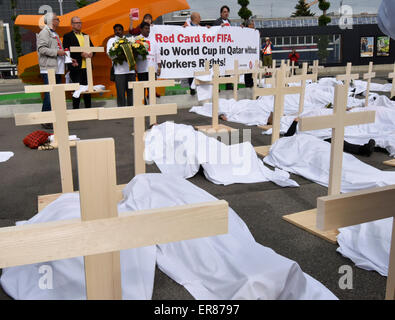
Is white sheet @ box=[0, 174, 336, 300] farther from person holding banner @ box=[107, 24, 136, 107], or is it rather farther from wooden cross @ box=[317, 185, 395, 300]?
person holding banner @ box=[107, 24, 136, 107]

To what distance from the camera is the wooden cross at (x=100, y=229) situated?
37.7 inches

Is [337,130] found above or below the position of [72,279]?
above

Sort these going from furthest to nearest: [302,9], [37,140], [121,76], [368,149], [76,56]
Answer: [302,9], [76,56], [121,76], [37,140], [368,149]

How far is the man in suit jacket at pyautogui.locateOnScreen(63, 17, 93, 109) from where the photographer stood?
7.14 meters

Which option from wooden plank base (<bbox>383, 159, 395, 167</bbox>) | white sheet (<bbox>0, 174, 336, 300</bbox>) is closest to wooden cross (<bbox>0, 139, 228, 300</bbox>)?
white sheet (<bbox>0, 174, 336, 300</bbox>)

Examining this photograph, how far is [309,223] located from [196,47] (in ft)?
23.8

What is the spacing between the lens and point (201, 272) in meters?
2.10

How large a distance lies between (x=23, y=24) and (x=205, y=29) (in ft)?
12.9

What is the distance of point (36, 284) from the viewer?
1993 millimetres

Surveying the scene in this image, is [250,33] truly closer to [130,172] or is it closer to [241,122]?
[241,122]

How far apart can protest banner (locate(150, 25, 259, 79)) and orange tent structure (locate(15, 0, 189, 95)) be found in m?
0.87

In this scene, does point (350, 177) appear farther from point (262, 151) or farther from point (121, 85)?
point (121, 85)

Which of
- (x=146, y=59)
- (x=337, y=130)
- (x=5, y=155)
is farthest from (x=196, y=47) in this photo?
(x=337, y=130)

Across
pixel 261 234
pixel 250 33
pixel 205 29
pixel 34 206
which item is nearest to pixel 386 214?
pixel 261 234
